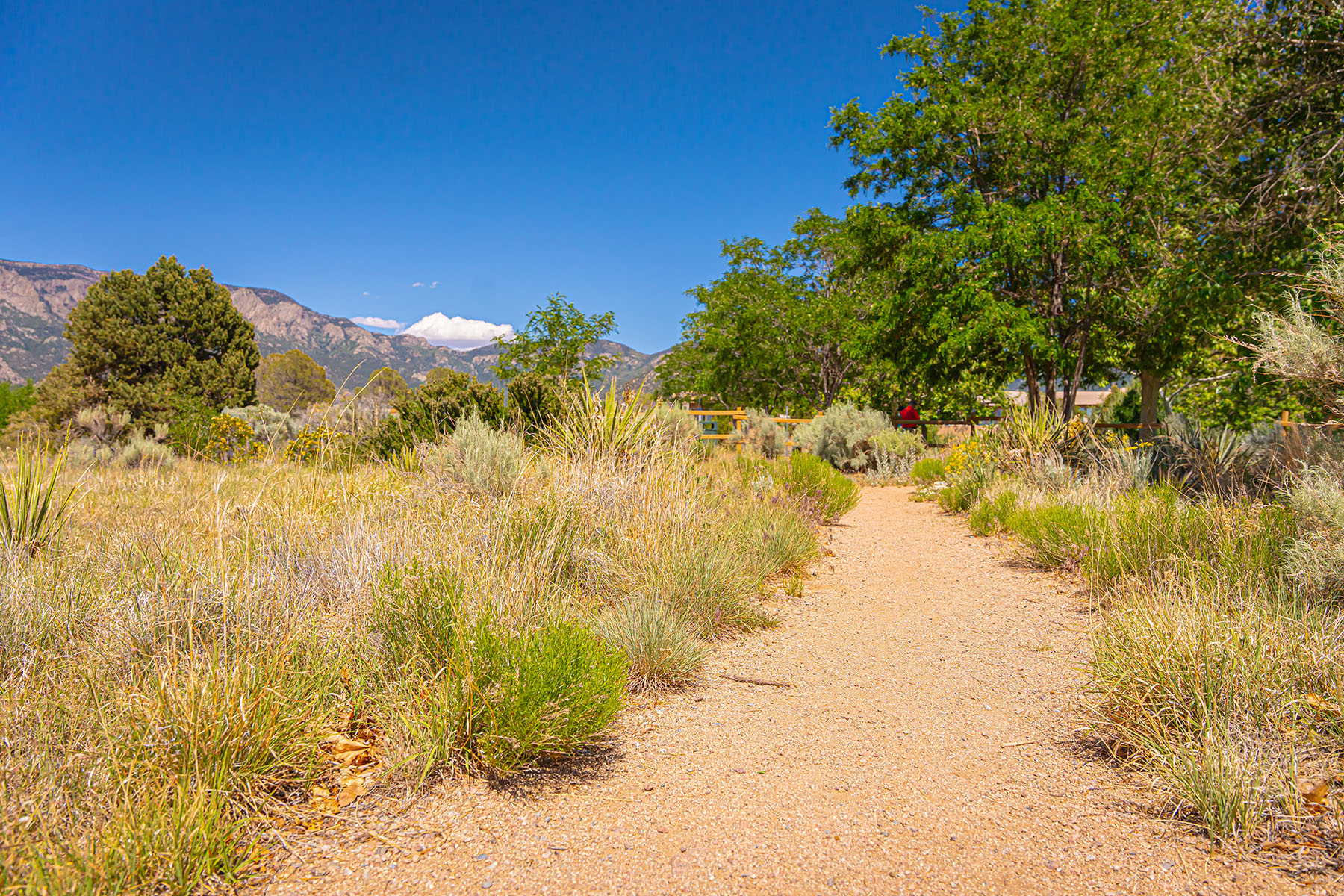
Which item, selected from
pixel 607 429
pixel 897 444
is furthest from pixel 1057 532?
pixel 897 444

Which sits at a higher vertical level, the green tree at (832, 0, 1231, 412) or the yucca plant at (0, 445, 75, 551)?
the green tree at (832, 0, 1231, 412)

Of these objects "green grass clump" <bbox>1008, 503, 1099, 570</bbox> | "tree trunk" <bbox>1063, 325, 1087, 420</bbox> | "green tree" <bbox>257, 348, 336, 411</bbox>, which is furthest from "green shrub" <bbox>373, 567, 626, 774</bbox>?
"green tree" <bbox>257, 348, 336, 411</bbox>

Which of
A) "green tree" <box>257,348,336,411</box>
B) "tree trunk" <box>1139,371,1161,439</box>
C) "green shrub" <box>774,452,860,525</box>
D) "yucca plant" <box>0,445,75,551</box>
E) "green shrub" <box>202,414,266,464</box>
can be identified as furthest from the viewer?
"green tree" <box>257,348,336,411</box>

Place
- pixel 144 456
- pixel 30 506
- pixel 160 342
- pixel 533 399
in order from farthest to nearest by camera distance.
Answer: pixel 160 342 → pixel 144 456 → pixel 533 399 → pixel 30 506

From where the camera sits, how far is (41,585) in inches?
120

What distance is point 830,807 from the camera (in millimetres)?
2479

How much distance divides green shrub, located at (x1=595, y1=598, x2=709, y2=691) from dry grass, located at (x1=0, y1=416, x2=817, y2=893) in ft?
0.04

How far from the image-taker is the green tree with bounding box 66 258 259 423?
1087 inches

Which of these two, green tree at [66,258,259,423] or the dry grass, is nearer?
the dry grass

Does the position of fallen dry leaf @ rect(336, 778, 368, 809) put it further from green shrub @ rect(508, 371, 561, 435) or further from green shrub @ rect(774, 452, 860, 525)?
green shrub @ rect(774, 452, 860, 525)

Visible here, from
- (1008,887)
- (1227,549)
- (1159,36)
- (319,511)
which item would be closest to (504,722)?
(1008,887)

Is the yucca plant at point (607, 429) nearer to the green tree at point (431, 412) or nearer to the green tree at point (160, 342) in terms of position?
the green tree at point (431, 412)

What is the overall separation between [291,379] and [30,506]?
57.6 m

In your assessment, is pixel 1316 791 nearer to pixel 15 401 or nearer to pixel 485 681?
pixel 485 681
